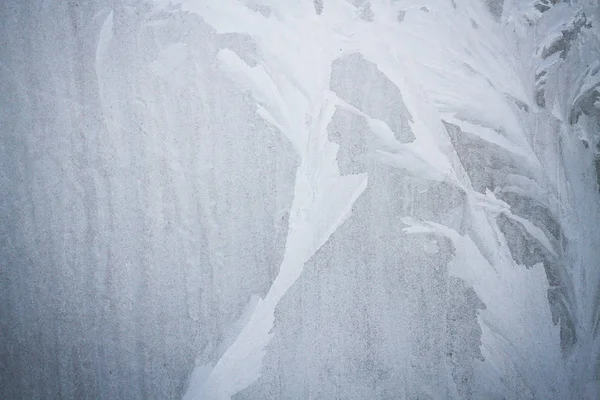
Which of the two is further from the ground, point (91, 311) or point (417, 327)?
point (91, 311)

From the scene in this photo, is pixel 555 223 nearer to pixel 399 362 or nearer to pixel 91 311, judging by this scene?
pixel 399 362

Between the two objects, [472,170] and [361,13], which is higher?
[361,13]

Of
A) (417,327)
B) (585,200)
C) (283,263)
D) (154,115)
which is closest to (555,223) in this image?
(585,200)

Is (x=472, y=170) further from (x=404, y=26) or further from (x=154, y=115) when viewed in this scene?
(x=154, y=115)

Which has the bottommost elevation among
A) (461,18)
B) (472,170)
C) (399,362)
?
(399,362)

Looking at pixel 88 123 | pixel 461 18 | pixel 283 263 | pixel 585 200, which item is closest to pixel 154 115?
pixel 88 123
